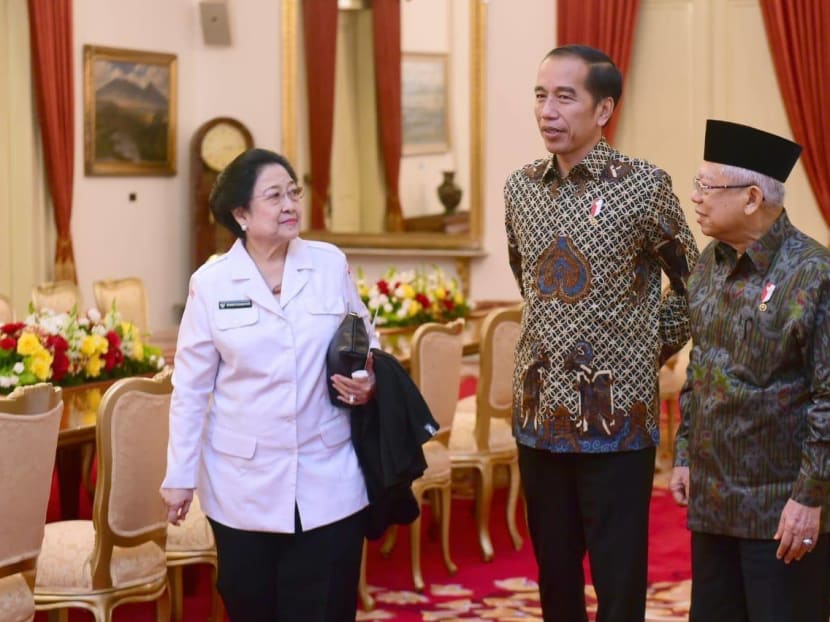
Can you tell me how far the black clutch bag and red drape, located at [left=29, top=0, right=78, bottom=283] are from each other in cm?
665

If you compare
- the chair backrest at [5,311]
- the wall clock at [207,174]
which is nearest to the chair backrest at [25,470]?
the chair backrest at [5,311]

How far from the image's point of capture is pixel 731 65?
9.54 meters

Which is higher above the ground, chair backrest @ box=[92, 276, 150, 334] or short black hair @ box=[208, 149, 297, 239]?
short black hair @ box=[208, 149, 297, 239]

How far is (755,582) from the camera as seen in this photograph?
2.81 m

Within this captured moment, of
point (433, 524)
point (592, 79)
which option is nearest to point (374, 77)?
point (433, 524)

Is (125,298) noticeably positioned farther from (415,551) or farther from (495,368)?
(415,551)

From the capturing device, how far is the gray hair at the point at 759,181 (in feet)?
9.22

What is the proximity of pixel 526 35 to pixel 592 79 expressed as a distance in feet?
23.5

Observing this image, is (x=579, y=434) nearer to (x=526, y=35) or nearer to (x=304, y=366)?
(x=304, y=366)

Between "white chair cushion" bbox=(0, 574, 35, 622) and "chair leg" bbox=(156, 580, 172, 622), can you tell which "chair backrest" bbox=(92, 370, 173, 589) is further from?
"white chair cushion" bbox=(0, 574, 35, 622)

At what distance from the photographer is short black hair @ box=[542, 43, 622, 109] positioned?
10.5 ft

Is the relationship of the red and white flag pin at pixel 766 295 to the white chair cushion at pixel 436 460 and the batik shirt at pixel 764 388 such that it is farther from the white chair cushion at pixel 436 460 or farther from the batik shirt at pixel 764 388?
the white chair cushion at pixel 436 460

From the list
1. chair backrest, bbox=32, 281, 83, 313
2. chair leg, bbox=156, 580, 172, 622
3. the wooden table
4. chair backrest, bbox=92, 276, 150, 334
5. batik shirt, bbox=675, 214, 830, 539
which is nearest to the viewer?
batik shirt, bbox=675, 214, 830, 539

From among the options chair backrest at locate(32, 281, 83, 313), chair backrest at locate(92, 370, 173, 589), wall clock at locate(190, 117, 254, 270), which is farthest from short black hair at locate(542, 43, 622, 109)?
wall clock at locate(190, 117, 254, 270)
